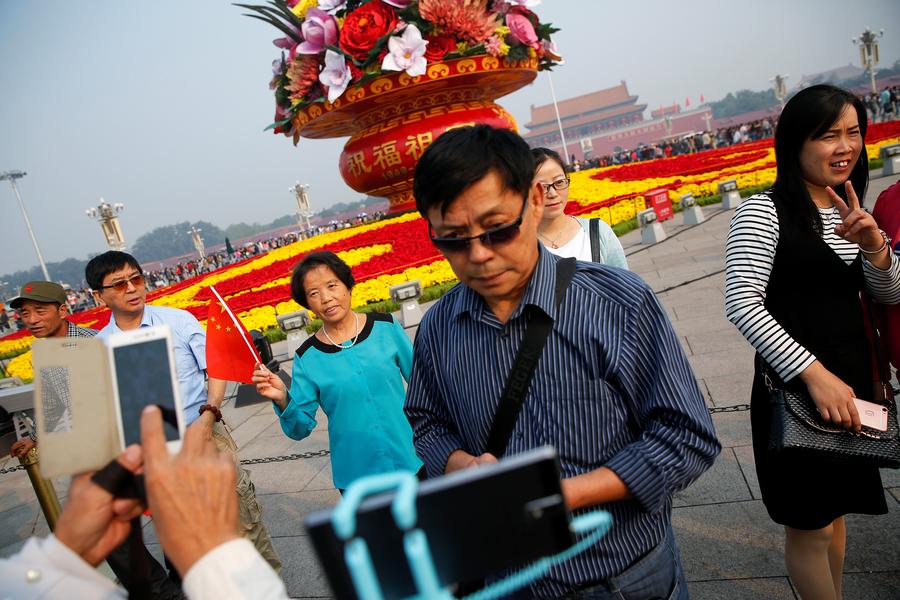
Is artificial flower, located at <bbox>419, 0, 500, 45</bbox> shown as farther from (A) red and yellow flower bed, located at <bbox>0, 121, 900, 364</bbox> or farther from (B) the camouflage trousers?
(B) the camouflage trousers

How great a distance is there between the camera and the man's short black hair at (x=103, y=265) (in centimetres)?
306

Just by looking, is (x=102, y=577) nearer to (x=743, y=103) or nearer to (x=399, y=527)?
(x=399, y=527)

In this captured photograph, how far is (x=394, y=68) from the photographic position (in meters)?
10.2

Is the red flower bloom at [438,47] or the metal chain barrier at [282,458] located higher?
the red flower bloom at [438,47]

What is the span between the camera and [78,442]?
40.6 inches

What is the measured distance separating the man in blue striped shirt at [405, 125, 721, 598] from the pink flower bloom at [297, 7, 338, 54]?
1011cm

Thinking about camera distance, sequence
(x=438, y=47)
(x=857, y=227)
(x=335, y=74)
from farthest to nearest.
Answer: (x=438, y=47), (x=335, y=74), (x=857, y=227)

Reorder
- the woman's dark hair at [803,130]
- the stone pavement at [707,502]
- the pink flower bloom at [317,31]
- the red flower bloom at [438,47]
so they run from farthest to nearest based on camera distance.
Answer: the red flower bloom at [438,47], the pink flower bloom at [317,31], the stone pavement at [707,502], the woman's dark hair at [803,130]

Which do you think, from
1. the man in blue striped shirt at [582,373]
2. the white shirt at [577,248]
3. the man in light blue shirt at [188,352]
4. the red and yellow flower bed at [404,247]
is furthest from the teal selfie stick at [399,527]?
the red and yellow flower bed at [404,247]

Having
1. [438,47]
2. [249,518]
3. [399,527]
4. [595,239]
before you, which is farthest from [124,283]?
[438,47]

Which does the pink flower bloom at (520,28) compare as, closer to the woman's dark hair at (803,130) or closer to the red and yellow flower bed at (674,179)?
the red and yellow flower bed at (674,179)

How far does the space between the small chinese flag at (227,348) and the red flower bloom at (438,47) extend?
9639 millimetres

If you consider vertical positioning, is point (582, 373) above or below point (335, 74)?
below

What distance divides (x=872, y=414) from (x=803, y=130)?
3.20 ft
